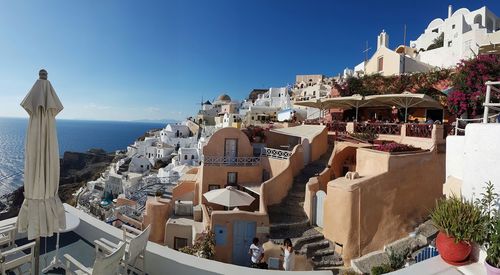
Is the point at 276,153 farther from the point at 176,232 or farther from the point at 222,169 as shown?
the point at 176,232

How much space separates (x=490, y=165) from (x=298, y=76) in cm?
7053

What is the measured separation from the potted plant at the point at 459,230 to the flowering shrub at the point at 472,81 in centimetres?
1179

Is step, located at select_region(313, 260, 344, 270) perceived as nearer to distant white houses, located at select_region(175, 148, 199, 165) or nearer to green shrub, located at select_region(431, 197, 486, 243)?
green shrub, located at select_region(431, 197, 486, 243)

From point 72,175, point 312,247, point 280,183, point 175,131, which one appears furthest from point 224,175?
point 72,175

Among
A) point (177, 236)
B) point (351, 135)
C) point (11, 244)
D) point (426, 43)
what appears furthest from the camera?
point (426, 43)

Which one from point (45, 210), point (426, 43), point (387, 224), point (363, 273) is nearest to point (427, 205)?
point (387, 224)

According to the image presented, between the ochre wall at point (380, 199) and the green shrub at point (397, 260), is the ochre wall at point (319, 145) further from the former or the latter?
the green shrub at point (397, 260)

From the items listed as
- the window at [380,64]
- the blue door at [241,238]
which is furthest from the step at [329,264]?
the window at [380,64]

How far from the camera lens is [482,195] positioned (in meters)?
4.72

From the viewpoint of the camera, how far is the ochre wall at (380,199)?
11.3m

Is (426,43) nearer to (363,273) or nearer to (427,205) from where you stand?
(427,205)

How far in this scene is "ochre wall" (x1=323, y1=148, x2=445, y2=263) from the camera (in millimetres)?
11289

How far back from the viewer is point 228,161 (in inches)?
682

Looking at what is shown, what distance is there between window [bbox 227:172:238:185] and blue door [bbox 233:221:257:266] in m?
4.69
